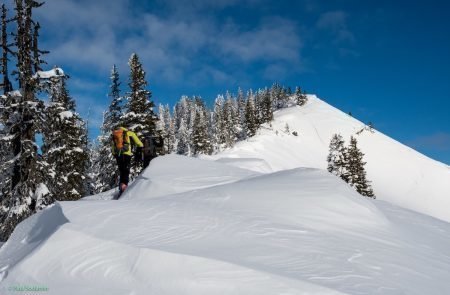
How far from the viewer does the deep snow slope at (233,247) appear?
147 inches

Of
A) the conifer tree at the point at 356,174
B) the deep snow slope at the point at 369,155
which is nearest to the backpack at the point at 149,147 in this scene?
the conifer tree at the point at 356,174

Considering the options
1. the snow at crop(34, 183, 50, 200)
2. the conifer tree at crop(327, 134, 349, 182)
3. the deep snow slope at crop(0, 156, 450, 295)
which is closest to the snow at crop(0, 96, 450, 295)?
the deep snow slope at crop(0, 156, 450, 295)

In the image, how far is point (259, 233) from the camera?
523 centimetres

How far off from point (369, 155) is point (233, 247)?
96.8m

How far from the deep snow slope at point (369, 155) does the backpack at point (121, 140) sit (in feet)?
143

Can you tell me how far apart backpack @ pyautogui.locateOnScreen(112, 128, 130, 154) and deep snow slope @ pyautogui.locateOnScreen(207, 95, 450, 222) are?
43514mm

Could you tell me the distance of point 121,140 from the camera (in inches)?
441

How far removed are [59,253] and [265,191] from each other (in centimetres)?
418

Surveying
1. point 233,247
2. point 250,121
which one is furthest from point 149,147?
point 250,121

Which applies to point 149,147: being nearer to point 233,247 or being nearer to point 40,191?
point 40,191

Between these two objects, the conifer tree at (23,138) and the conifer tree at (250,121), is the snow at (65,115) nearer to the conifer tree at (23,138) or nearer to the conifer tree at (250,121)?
the conifer tree at (23,138)

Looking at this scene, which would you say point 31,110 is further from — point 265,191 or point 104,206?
point 265,191

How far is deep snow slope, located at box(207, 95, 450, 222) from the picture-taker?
72.6 m

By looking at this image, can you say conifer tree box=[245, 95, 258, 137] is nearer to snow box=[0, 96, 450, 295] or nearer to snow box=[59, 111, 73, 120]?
snow box=[59, 111, 73, 120]
